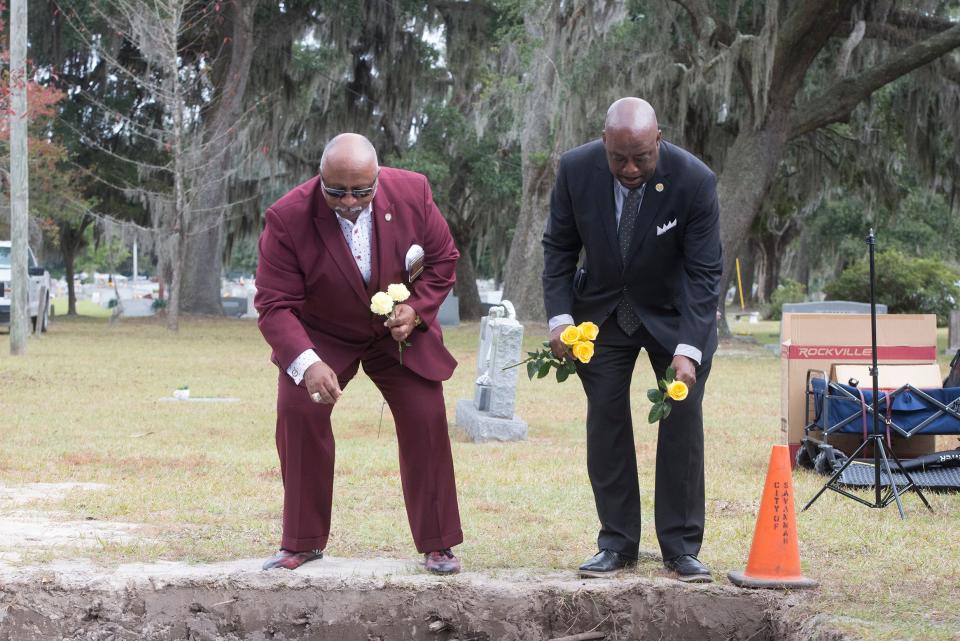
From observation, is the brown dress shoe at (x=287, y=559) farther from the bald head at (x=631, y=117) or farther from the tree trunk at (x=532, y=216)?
the tree trunk at (x=532, y=216)

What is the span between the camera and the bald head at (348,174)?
4.79 metres

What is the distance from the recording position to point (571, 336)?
496 cm

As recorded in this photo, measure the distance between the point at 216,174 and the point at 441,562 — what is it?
24347 millimetres

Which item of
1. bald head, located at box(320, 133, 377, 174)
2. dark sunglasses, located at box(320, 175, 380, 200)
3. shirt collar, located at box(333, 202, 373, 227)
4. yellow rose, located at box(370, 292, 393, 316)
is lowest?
yellow rose, located at box(370, 292, 393, 316)

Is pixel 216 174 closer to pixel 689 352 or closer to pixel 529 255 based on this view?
pixel 529 255

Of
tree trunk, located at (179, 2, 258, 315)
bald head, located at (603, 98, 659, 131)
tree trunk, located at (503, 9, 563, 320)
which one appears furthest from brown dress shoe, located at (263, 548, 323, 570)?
tree trunk, located at (179, 2, 258, 315)

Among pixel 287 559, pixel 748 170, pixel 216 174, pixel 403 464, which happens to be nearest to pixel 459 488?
pixel 403 464

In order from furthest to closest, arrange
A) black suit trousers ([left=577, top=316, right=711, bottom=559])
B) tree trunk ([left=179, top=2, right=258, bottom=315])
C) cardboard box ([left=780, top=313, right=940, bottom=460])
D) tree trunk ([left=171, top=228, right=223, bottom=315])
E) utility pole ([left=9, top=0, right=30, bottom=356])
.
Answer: tree trunk ([left=171, top=228, right=223, bottom=315]) → tree trunk ([left=179, top=2, right=258, bottom=315]) → utility pole ([left=9, top=0, right=30, bottom=356]) → cardboard box ([left=780, top=313, right=940, bottom=460]) → black suit trousers ([left=577, top=316, right=711, bottom=559])

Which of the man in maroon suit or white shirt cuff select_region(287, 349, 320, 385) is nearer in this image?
white shirt cuff select_region(287, 349, 320, 385)

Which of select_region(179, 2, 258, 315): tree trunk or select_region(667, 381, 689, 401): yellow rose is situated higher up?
select_region(179, 2, 258, 315): tree trunk

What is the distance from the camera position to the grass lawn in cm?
539

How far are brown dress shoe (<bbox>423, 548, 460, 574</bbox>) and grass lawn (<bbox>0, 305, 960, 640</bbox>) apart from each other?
14cm

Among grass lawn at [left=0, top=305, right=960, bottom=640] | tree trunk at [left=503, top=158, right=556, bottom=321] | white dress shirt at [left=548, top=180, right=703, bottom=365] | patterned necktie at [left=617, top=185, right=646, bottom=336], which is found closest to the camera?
white dress shirt at [left=548, top=180, right=703, bottom=365]

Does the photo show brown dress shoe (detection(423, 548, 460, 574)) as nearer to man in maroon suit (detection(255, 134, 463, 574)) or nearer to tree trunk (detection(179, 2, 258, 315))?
man in maroon suit (detection(255, 134, 463, 574))
